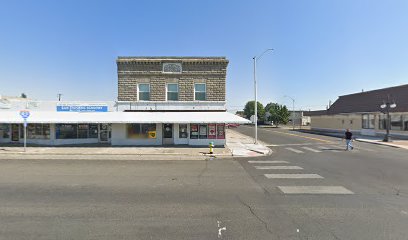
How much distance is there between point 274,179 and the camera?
9.30 m

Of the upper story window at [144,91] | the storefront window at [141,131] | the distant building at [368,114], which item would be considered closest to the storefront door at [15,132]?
the storefront window at [141,131]

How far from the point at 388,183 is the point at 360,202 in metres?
3.16

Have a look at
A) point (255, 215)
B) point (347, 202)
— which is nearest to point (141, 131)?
point (255, 215)

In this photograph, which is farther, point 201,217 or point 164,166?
point 164,166

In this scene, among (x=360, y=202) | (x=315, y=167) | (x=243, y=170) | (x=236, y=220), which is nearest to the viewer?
(x=236, y=220)

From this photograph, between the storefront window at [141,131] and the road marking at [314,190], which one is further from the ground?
the storefront window at [141,131]

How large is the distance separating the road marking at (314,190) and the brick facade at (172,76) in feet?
42.9

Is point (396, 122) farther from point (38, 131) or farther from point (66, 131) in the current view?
point (38, 131)

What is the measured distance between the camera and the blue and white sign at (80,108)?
20016 mm

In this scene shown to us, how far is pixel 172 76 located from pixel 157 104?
2680 mm

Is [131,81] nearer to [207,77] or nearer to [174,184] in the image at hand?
[207,77]

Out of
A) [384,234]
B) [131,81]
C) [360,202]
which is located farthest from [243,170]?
[131,81]

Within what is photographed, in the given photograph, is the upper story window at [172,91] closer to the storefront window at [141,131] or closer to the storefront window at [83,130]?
the storefront window at [141,131]

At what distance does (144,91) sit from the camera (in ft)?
66.7
